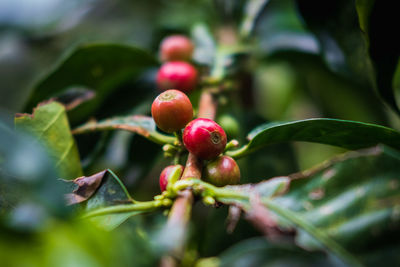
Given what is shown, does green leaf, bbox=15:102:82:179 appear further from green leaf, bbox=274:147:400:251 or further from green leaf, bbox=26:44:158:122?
green leaf, bbox=274:147:400:251

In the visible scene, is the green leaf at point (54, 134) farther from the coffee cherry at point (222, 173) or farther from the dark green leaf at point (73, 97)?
the coffee cherry at point (222, 173)

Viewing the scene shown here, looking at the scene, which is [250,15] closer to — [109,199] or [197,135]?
[197,135]

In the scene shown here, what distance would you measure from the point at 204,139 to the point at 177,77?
0.57m

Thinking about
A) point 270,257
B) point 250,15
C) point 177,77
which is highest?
point 250,15

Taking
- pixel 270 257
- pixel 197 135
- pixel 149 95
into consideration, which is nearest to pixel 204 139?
pixel 197 135

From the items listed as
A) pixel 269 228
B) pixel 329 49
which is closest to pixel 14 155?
pixel 269 228

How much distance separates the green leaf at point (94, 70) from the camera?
1.27m

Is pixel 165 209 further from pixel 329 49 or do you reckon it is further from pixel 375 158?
pixel 329 49

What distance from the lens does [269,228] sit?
0.64 meters

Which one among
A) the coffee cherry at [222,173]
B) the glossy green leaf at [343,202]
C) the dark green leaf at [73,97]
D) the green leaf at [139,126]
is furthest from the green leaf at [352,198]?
the dark green leaf at [73,97]

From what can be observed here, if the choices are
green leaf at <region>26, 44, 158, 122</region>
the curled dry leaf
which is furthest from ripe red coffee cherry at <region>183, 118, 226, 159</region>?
green leaf at <region>26, 44, 158, 122</region>

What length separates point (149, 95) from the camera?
148 centimetres

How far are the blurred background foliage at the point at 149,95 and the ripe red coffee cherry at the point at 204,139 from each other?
20 cm

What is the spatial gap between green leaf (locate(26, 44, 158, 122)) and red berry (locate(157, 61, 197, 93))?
6.6 inches
